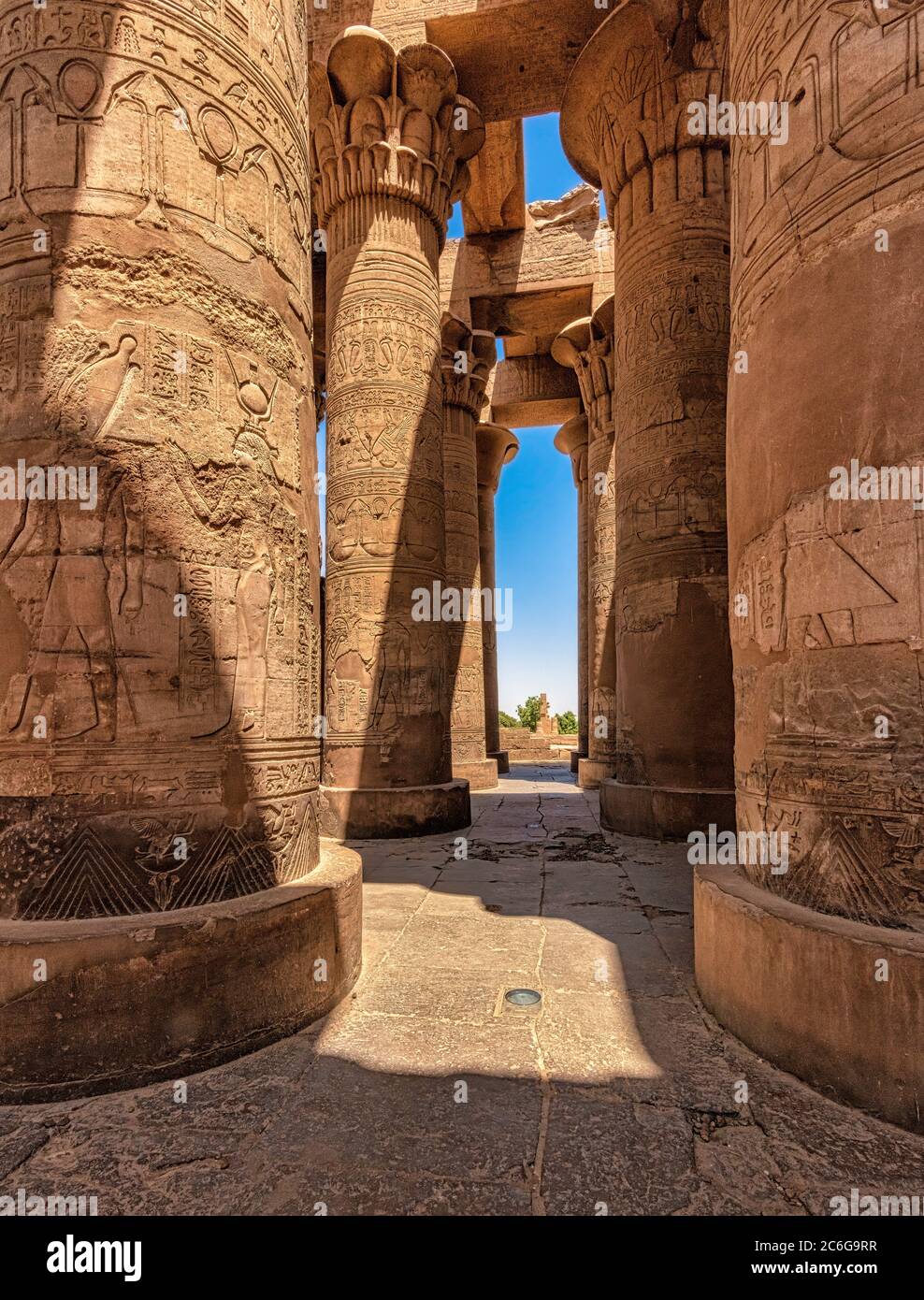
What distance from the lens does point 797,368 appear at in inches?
101

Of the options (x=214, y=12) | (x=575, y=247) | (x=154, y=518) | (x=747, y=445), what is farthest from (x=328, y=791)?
(x=575, y=247)

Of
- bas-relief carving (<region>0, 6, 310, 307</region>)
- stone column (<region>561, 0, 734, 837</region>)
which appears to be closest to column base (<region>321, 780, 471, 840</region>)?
stone column (<region>561, 0, 734, 837</region>)

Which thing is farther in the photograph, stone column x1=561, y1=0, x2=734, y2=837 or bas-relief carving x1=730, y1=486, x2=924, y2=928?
stone column x1=561, y1=0, x2=734, y2=837

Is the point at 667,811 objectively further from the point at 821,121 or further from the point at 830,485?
the point at 821,121

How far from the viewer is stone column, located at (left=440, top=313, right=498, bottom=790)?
37.1 ft

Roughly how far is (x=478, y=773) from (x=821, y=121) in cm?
956

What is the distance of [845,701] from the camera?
7.73 feet

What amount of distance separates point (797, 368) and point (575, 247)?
12.0 meters

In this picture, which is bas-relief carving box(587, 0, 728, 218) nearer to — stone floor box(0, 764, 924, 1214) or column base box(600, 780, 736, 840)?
column base box(600, 780, 736, 840)

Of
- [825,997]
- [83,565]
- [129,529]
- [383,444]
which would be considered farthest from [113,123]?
[383,444]

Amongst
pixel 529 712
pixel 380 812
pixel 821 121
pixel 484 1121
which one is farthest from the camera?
pixel 529 712

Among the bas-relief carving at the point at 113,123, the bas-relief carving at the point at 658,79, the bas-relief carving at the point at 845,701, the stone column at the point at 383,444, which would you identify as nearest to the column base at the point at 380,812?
the stone column at the point at 383,444

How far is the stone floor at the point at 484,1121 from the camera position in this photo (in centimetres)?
178
